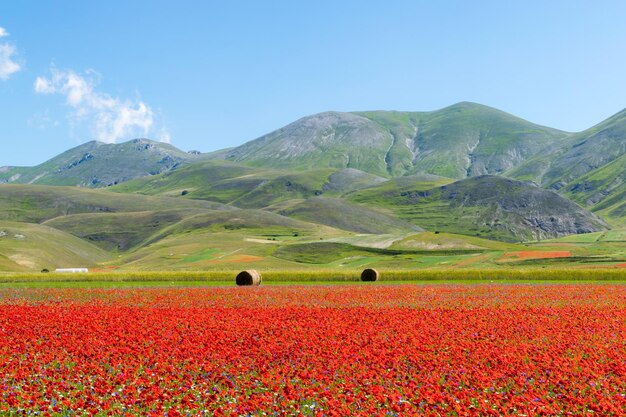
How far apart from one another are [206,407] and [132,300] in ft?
109

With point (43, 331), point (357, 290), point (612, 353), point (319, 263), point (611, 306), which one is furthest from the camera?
point (319, 263)

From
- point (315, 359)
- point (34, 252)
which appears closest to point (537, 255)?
point (315, 359)

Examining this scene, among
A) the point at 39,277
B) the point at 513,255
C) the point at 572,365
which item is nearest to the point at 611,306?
the point at 572,365

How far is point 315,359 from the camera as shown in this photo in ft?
73.0

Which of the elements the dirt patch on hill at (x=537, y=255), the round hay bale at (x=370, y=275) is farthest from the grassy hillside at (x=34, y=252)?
the dirt patch on hill at (x=537, y=255)

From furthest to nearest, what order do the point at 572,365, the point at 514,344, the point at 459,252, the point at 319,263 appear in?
the point at 319,263
the point at 459,252
the point at 514,344
the point at 572,365

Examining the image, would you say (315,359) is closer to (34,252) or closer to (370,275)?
(370,275)

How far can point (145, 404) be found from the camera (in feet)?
53.7

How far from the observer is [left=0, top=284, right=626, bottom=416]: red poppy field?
16125mm

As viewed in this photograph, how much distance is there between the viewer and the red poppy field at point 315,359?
1612cm

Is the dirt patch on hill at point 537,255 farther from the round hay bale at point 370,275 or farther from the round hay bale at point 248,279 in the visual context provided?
the round hay bale at point 248,279

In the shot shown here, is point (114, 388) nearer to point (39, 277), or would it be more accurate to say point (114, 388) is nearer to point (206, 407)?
point (206, 407)

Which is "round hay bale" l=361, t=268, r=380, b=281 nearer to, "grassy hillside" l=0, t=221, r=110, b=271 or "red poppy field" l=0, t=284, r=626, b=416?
"red poppy field" l=0, t=284, r=626, b=416

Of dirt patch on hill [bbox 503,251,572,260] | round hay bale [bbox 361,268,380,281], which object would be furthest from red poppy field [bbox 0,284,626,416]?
dirt patch on hill [bbox 503,251,572,260]
